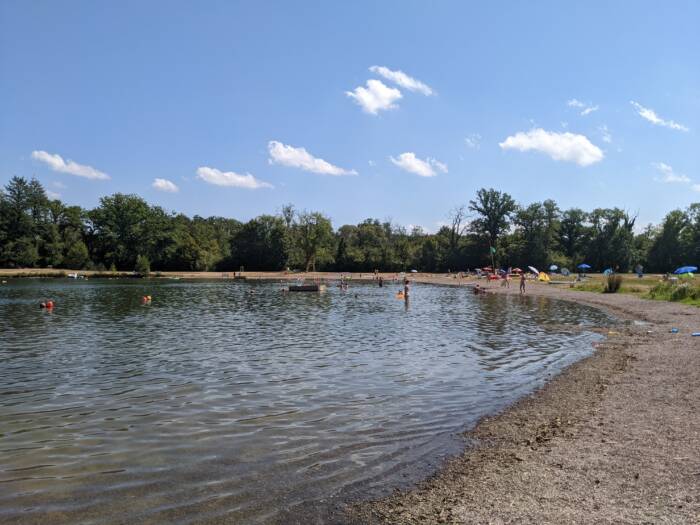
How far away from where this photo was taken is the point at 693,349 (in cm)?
1786

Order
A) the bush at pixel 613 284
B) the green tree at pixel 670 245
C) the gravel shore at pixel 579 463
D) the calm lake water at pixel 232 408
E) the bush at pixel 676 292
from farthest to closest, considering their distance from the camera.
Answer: the green tree at pixel 670 245
the bush at pixel 613 284
the bush at pixel 676 292
the calm lake water at pixel 232 408
the gravel shore at pixel 579 463

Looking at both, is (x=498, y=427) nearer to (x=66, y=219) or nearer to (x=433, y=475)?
(x=433, y=475)

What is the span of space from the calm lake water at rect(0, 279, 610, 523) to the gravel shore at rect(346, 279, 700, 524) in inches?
34.2

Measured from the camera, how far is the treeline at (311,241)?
10094 cm

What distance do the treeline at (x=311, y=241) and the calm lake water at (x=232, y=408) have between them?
83.3 meters

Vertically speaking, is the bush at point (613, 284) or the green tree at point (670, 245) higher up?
the green tree at point (670, 245)

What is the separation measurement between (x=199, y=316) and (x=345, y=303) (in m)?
15.6

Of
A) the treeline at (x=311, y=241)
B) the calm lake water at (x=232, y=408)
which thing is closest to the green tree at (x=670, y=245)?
the treeline at (x=311, y=241)

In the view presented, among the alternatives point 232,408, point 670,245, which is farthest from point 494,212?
point 232,408

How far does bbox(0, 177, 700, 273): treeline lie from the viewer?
10094 centimetres

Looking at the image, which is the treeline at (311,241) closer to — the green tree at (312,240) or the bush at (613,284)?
the green tree at (312,240)

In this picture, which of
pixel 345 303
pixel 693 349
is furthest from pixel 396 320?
pixel 693 349

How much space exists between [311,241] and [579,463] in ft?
349

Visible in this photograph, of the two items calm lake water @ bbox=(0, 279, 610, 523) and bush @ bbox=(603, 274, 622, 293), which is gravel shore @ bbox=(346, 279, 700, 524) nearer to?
calm lake water @ bbox=(0, 279, 610, 523)
